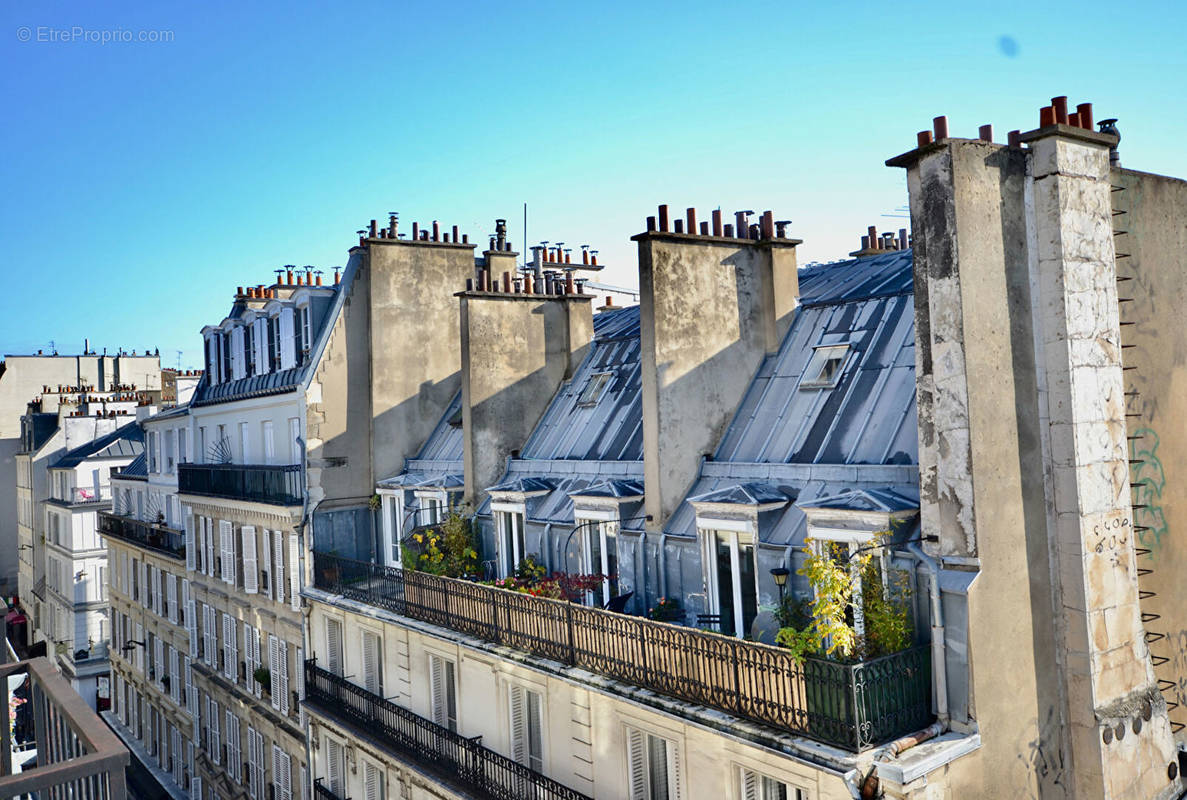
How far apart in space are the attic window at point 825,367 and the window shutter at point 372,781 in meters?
11.0

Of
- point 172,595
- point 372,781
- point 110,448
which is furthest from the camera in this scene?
point 110,448

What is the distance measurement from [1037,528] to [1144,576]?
2.13 metres

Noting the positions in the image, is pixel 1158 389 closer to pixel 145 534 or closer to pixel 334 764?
pixel 334 764

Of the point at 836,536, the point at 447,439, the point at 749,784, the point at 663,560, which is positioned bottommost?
the point at 749,784

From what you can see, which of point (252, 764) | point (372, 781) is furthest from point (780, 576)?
point (252, 764)

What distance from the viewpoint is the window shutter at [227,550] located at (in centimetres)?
2439

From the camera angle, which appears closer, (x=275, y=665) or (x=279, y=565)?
(x=279, y=565)

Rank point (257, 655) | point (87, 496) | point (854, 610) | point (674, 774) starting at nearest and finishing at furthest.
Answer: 1. point (854, 610)
2. point (674, 774)
3. point (257, 655)
4. point (87, 496)

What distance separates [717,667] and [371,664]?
10286 mm

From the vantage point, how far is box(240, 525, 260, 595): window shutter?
2291 centimetres

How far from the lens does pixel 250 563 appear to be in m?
23.0

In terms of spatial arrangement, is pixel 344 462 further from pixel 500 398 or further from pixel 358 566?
pixel 500 398

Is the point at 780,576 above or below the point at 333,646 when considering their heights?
above

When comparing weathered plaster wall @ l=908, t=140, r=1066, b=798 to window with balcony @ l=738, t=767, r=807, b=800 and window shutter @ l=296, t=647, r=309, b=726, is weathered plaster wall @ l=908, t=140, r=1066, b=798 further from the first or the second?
window shutter @ l=296, t=647, r=309, b=726
